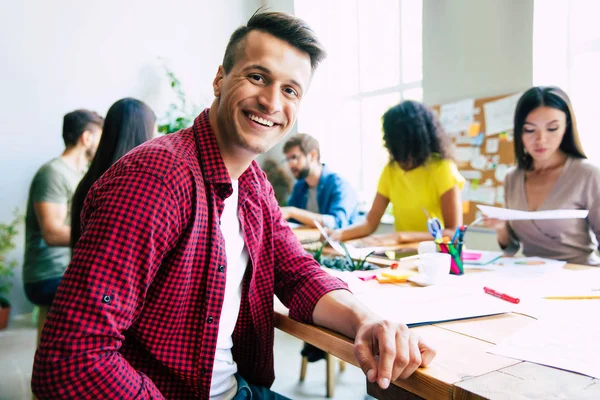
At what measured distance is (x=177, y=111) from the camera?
4.75 m

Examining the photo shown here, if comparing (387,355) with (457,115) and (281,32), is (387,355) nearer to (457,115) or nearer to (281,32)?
(281,32)

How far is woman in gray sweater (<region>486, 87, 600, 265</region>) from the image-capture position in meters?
1.84

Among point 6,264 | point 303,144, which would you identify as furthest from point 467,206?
point 6,264

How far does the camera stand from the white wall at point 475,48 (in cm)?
307

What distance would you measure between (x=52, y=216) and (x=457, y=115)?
2848 mm

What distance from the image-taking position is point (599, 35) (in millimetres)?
2963

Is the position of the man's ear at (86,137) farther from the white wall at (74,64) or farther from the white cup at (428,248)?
the white cup at (428,248)

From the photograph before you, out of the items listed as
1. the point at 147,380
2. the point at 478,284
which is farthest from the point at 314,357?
the point at 147,380

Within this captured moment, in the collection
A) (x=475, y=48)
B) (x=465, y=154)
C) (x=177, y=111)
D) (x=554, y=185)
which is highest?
(x=475, y=48)

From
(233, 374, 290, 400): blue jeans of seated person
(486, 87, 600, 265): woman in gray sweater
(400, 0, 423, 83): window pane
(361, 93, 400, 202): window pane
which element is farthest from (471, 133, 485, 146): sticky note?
(233, 374, 290, 400): blue jeans of seated person

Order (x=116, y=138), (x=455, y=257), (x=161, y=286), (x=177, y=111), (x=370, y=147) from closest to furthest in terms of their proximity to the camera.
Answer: (x=161, y=286) < (x=455, y=257) < (x=116, y=138) < (x=177, y=111) < (x=370, y=147)

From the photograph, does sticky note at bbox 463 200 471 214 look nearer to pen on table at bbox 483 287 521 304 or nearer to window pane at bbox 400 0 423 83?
window pane at bbox 400 0 423 83

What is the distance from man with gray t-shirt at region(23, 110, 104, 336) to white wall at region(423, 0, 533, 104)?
2589 millimetres

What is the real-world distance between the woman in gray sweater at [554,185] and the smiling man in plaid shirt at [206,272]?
3.72ft
